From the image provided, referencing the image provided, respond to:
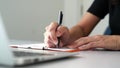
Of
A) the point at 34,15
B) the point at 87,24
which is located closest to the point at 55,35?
the point at 87,24

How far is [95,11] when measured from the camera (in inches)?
57.3

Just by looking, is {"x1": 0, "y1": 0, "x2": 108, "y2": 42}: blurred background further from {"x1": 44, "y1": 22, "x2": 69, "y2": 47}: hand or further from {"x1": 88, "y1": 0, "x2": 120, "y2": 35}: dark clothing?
{"x1": 44, "y1": 22, "x2": 69, "y2": 47}: hand

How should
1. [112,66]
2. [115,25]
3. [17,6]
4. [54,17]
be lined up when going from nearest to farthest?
1. [112,66]
2. [115,25]
3. [17,6]
4. [54,17]

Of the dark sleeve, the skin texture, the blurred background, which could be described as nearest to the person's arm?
the dark sleeve

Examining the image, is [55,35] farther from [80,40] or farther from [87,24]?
[87,24]

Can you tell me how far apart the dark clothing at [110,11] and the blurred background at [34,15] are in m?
0.99

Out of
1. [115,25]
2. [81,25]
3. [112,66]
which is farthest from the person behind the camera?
[81,25]

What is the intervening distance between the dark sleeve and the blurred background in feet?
3.23

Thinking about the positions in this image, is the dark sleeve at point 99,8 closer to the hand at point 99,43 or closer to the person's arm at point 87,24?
the person's arm at point 87,24

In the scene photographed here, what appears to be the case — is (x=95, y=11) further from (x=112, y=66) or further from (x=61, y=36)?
(x=112, y=66)

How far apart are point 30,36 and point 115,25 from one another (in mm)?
1381

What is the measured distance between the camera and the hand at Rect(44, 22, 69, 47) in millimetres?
1000

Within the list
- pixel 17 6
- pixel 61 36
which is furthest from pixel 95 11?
pixel 17 6

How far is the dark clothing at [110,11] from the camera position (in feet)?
4.28
